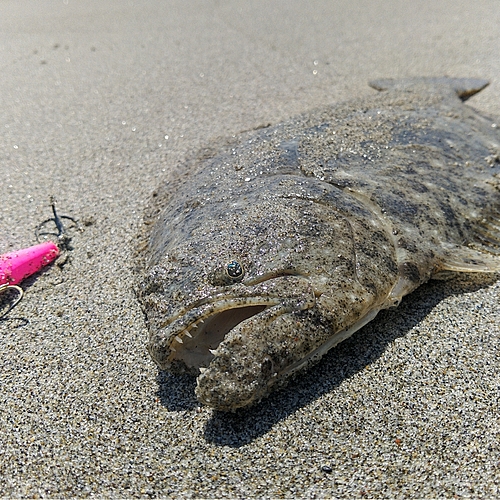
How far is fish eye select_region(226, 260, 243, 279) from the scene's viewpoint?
2.38 meters

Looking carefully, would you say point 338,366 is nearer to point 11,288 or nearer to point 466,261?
point 466,261

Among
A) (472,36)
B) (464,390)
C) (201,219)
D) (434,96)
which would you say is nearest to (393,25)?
(472,36)

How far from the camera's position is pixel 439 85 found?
4695 millimetres

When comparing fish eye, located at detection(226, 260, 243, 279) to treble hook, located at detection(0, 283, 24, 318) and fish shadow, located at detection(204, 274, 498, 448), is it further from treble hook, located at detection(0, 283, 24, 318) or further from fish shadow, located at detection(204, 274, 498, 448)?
treble hook, located at detection(0, 283, 24, 318)

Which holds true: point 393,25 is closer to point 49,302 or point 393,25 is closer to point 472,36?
point 472,36

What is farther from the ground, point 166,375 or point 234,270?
point 234,270

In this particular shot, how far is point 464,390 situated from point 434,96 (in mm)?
2791

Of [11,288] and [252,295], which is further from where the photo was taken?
[11,288]

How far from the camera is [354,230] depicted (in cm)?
276

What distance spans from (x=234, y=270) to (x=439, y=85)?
133 inches

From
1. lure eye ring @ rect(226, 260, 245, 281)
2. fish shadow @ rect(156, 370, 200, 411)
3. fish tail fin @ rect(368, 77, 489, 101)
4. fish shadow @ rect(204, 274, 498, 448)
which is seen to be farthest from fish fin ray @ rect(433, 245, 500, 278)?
fish tail fin @ rect(368, 77, 489, 101)

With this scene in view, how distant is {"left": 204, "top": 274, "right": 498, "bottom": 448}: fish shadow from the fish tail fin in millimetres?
2222

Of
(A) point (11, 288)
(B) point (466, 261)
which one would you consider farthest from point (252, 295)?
(A) point (11, 288)

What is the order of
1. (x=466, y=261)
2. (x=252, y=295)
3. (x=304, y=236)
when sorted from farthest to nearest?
(x=466, y=261) → (x=304, y=236) → (x=252, y=295)
